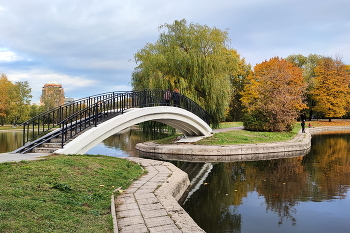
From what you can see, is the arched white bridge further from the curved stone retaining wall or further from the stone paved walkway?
the stone paved walkway

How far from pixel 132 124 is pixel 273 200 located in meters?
6.62

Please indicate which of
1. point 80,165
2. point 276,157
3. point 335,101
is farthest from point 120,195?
point 335,101

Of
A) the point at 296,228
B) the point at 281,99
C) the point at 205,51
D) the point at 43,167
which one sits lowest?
the point at 296,228

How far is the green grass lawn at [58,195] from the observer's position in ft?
12.1

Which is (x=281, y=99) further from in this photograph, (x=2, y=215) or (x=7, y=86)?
(x=7, y=86)

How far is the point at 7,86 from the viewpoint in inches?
1719

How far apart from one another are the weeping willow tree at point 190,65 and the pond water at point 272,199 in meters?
8.58

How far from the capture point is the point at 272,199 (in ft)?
24.0

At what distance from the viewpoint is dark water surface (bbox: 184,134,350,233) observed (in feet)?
18.4

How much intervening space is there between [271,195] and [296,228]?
7.36 ft

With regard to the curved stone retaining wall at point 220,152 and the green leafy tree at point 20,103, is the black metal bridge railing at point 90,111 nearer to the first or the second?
the curved stone retaining wall at point 220,152

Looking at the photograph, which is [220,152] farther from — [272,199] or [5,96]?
[5,96]

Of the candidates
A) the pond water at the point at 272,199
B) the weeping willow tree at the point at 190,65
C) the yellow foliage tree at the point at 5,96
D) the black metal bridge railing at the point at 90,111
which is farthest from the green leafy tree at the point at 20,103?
the pond water at the point at 272,199

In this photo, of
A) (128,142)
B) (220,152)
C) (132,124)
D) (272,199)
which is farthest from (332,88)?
(272,199)
